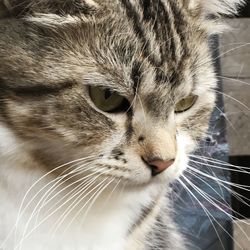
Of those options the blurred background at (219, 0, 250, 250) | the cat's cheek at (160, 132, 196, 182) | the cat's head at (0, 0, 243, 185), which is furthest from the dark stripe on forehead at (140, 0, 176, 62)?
the blurred background at (219, 0, 250, 250)

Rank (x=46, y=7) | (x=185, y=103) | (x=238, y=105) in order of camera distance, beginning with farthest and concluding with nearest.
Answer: (x=238, y=105)
(x=185, y=103)
(x=46, y=7)

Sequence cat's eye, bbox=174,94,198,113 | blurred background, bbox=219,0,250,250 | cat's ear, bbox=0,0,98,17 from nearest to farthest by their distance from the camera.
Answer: cat's ear, bbox=0,0,98,17, cat's eye, bbox=174,94,198,113, blurred background, bbox=219,0,250,250

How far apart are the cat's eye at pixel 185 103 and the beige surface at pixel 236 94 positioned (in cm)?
36

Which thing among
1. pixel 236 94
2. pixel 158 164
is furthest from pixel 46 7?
pixel 236 94

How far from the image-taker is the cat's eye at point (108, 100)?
680mm

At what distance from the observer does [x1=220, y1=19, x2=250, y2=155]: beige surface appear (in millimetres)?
1168

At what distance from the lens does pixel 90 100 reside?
684mm

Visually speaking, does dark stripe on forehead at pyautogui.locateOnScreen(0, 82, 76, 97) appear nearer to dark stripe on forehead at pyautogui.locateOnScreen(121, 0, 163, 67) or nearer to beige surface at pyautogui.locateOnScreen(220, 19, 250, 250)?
dark stripe on forehead at pyautogui.locateOnScreen(121, 0, 163, 67)

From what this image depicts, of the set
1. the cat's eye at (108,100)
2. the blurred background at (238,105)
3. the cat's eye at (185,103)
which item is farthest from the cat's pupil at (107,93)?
the blurred background at (238,105)

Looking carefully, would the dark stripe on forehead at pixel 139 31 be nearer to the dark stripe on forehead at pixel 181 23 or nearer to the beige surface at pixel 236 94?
the dark stripe on forehead at pixel 181 23

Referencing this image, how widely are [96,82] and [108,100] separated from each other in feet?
0.10

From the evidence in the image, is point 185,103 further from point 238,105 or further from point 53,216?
point 238,105

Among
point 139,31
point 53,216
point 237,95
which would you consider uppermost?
point 139,31

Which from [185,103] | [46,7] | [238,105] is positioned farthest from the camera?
[238,105]
